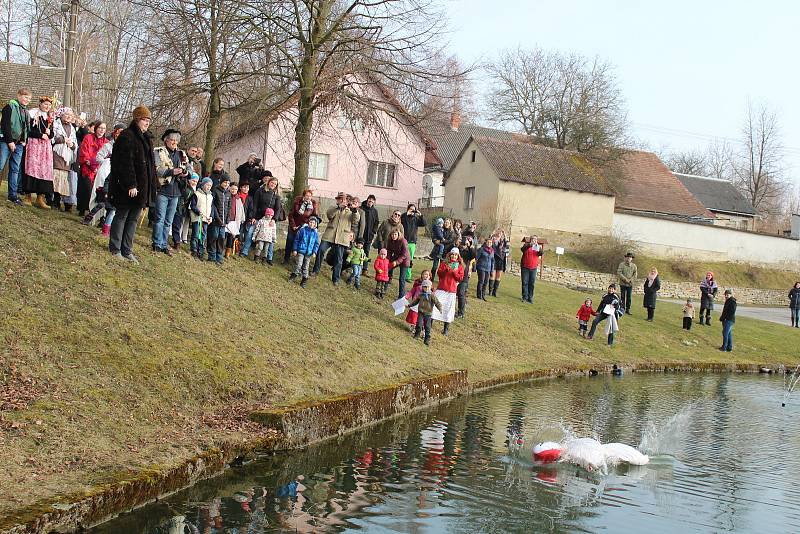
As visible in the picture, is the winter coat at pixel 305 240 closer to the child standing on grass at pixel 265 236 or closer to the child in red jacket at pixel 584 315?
the child standing on grass at pixel 265 236

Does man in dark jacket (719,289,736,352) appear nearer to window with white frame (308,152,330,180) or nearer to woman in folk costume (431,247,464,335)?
woman in folk costume (431,247,464,335)

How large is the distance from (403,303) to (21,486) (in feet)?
43.8

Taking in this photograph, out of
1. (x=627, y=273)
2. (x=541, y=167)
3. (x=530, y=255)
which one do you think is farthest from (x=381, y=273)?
(x=541, y=167)

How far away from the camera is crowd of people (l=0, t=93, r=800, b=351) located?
47.0 ft

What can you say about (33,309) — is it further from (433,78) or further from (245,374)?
(433,78)

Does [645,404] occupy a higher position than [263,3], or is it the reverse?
[263,3]

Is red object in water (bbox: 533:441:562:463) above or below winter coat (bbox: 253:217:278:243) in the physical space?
below

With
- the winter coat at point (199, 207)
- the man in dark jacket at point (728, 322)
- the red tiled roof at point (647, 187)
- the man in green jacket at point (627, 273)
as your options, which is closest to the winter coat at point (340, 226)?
the winter coat at point (199, 207)

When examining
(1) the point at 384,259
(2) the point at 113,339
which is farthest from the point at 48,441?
(1) the point at 384,259

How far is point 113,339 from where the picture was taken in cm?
1121

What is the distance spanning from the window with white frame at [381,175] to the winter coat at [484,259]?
2480cm

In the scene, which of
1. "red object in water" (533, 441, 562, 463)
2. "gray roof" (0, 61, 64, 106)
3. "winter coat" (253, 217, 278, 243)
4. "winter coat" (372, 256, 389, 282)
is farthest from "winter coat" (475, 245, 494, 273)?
"gray roof" (0, 61, 64, 106)

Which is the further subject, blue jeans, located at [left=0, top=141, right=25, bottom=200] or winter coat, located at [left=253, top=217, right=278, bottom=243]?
winter coat, located at [left=253, top=217, right=278, bottom=243]

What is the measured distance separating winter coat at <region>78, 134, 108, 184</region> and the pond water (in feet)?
23.9
